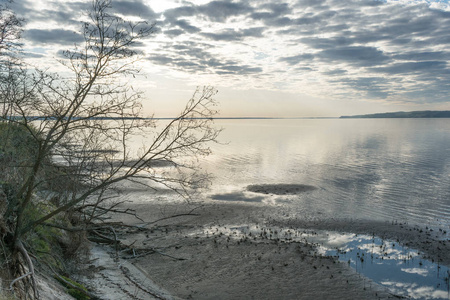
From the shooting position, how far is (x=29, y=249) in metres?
9.30

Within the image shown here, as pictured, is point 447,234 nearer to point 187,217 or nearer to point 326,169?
point 187,217

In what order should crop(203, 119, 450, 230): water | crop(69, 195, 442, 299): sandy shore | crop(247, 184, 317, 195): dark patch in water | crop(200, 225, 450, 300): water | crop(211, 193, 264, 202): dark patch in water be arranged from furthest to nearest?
crop(247, 184, 317, 195): dark patch in water, crop(211, 193, 264, 202): dark patch in water, crop(203, 119, 450, 230): water, crop(200, 225, 450, 300): water, crop(69, 195, 442, 299): sandy shore

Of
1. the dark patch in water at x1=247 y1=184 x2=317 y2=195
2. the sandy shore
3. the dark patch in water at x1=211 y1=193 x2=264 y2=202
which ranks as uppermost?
the dark patch in water at x1=247 y1=184 x2=317 y2=195

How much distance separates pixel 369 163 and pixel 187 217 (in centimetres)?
3169

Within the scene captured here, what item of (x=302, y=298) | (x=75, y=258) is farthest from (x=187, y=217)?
(x=302, y=298)

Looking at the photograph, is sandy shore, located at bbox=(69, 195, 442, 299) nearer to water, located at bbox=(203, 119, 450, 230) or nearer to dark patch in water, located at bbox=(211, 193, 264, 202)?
water, located at bbox=(203, 119, 450, 230)

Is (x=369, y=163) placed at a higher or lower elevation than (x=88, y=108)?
lower

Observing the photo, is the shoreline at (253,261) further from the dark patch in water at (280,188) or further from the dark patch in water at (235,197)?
the dark patch in water at (280,188)

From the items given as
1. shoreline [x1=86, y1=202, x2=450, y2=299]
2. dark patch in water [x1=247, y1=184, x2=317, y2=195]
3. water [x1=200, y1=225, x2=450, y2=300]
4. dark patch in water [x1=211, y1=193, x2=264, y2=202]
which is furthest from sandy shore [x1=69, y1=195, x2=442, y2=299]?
dark patch in water [x1=247, y1=184, x2=317, y2=195]

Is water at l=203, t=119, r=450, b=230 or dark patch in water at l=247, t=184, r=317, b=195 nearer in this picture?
water at l=203, t=119, r=450, b=230

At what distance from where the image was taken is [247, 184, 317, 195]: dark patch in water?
2934cm

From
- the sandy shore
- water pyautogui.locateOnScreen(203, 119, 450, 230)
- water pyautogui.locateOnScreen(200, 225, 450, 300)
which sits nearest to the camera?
the sandy shore

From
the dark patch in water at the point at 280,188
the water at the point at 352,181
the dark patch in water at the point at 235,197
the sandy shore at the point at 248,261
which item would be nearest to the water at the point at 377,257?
the sandy shore at the point at 248,261

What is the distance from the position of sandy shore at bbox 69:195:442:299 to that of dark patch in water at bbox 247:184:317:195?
→ 761 cm
